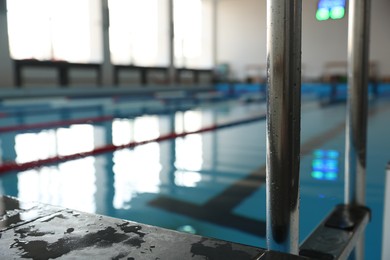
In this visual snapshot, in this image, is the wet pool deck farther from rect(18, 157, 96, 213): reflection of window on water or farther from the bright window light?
the bright window light

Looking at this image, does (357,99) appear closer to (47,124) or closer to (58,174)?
(58,174)

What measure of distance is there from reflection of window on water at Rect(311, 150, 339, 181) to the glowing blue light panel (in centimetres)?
732

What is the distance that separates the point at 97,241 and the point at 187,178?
137cm

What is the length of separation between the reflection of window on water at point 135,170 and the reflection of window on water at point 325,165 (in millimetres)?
876

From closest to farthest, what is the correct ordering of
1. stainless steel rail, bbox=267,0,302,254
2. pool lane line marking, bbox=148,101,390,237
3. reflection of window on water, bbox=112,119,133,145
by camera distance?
stainless steel rail, bbox=267,0,302,254 → pool lane line marking, bbox=148,101,390,237 → reflection of window on water, bbox=112,119,133,145

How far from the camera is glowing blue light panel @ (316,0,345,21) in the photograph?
8.95 m

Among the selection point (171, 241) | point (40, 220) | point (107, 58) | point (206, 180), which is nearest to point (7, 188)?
point (206, 180)

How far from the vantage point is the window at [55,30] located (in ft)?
26.2

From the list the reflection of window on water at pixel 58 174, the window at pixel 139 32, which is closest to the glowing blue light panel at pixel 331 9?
the window at pixel 139 32

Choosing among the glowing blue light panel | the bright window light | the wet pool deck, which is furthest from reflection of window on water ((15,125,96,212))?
the glowing blue light panel

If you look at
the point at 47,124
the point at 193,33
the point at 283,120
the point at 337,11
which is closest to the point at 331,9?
the point at 337,11

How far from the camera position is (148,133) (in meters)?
Result: 3.59

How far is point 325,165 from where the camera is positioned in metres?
2.22

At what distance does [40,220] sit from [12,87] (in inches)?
320
